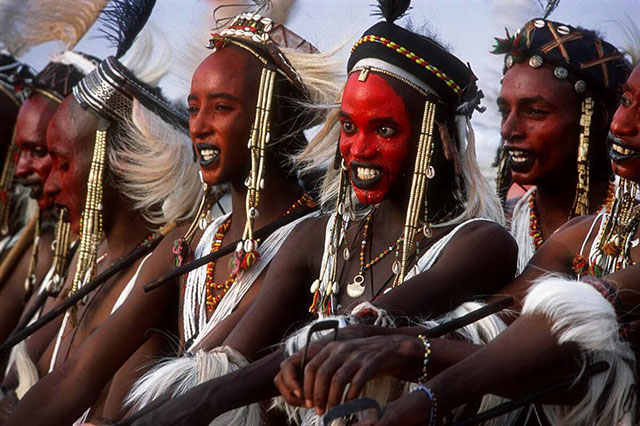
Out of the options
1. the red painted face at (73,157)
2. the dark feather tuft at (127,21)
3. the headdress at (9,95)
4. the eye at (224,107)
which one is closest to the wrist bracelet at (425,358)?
the eye at (224,107)

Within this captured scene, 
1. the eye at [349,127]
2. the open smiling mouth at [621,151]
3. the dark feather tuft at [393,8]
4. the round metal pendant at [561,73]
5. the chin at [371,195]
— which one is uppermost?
the dark feather tuft at [393,8]

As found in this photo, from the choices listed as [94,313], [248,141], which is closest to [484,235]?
[248,141]

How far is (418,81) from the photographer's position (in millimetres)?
4020

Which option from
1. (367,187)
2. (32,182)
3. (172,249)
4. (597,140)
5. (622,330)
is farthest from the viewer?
(32,182)

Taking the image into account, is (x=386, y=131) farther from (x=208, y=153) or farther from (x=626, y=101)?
(x=208, y=153)

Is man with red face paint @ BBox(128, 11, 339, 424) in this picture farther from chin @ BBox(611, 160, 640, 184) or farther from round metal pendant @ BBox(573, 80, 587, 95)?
chin @ BBox(611, 160, 640, 184)

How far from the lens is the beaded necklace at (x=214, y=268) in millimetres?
4672

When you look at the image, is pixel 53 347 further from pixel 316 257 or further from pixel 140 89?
pixel 316 257

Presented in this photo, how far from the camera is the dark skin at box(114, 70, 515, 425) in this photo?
3289 mm

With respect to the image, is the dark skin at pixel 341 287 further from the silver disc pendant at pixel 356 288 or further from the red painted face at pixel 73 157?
the red painted face at pixel 73 157

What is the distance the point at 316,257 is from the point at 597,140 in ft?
3.91

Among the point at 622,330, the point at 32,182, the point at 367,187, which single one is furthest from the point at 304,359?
the point at 32,182

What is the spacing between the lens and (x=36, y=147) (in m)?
6.80

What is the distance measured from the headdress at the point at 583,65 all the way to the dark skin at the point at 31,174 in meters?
3.12
